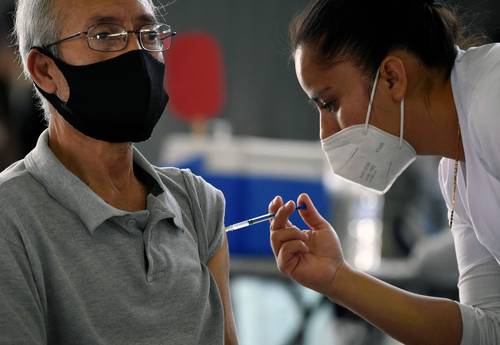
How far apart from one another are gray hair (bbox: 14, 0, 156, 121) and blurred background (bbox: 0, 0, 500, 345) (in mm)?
363

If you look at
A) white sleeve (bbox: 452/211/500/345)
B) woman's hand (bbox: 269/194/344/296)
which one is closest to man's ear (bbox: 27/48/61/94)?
woman's hand (bbox: 269/194/344/296)

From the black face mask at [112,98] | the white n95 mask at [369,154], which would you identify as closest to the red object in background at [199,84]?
the white n95 mask at [369,154]

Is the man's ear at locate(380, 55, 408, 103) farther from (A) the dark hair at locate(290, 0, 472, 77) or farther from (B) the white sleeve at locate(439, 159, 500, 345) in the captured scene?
(B) the white sleeve at locate(439, 159, 500, 345)

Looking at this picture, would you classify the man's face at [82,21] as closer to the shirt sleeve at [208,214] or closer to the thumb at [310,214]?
the shirt sleeve at [208,214]

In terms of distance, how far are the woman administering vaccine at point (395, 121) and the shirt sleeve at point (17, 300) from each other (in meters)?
0.55

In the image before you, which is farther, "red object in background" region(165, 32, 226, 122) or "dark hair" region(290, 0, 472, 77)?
"red object in background" region(165, 32, 226, 122)

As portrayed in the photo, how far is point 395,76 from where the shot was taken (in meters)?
1.69

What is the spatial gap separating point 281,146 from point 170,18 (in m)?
4.63

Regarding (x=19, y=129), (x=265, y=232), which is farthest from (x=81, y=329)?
(x=19, y=129)

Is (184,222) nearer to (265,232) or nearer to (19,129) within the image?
(265,232)

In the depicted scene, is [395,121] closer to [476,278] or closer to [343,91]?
[343,91]

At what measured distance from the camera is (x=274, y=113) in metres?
8.11

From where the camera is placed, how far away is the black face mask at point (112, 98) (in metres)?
1.53

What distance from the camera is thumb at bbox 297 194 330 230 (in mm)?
1739
